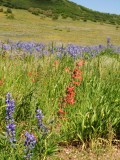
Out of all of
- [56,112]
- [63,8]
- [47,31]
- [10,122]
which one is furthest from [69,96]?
[63,8]

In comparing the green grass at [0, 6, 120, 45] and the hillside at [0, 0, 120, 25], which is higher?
the hillside at [0, 0, 120, 25]

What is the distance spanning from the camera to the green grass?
2569 cm

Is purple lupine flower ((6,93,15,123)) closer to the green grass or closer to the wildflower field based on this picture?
the wildflower field

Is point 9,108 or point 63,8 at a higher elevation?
point 9,108

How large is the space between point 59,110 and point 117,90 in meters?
1.01

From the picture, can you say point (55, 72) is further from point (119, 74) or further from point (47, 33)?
point (47, 33)

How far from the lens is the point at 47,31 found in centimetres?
2958

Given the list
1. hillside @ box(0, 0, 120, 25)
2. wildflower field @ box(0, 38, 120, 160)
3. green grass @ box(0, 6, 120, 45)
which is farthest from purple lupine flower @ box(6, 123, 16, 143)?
hillside @ box(0, 0, 120, 25)

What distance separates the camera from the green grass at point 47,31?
25688 millimetres

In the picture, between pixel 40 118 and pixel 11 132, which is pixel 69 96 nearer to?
pixel 40 118

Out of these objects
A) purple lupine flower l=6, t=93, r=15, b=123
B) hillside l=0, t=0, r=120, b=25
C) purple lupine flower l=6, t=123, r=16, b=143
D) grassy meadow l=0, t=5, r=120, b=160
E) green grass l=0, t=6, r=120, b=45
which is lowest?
green grass l=0, t=6, r=120, b=45

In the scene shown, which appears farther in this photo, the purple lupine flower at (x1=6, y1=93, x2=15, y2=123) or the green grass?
the green grass

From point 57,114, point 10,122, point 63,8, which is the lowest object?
point 63,8

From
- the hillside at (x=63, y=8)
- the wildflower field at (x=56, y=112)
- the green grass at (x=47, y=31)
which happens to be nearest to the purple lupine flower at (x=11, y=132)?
the wildflower field at (x=56, y=112)
